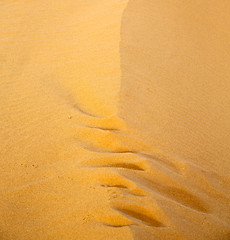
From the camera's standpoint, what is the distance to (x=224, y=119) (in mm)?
3943

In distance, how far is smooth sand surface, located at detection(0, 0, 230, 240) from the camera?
2.51 metres

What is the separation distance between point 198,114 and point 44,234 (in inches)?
95.2

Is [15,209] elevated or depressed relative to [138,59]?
depressed

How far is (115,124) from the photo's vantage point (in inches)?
132

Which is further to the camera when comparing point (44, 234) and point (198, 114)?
point (198, 114)

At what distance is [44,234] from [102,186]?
2.02 ft

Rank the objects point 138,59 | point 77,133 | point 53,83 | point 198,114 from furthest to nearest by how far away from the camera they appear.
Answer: point 138,59 < point 53,83 < point 198,114 < point 77,133

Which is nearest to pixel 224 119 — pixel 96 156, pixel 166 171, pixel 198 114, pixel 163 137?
pixel 198 114

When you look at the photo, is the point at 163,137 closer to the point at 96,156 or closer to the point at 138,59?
the point at 96,156

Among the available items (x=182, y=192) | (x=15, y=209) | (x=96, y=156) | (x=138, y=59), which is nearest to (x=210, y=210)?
(x=182, y=192)

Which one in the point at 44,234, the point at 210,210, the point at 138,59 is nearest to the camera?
the point at 44,234

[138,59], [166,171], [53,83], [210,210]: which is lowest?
[210,210]

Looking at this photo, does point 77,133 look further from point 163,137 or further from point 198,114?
point 198,114

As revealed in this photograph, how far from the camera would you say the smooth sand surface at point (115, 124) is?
98.9 inches
